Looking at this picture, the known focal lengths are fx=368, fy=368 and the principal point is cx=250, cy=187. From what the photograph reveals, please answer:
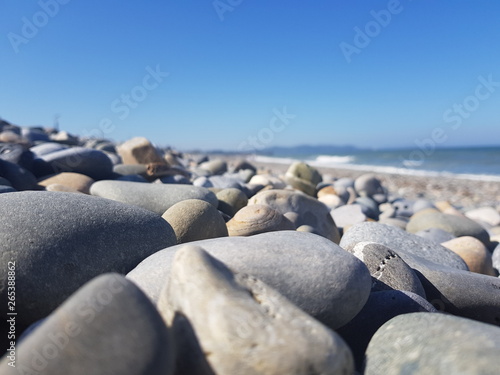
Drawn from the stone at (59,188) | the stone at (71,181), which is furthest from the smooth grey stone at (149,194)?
the stone at (71,181)

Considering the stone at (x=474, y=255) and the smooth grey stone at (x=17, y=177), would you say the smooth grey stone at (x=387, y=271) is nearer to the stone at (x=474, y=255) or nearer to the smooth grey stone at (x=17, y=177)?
the stone at (x=474, y=255)

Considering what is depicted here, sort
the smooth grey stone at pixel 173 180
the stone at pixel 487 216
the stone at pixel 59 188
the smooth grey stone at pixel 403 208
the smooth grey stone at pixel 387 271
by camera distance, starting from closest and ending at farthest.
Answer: the smooth grey stone at pixel 387 271
the stone at pixel 59 188
the smooth grey stone at pixel 173 180
the smooth grey stone at pixel 403 208
the stone at pixel 487 216

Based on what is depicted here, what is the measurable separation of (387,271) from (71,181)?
130 inches

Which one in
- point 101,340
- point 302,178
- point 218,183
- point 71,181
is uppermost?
point 101,340

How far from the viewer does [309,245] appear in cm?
188

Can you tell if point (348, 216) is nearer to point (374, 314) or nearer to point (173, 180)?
point (173, 180)

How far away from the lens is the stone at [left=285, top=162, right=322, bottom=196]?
6.79 metres

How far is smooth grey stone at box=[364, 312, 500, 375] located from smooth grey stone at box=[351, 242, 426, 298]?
53cm

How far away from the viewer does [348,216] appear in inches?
197

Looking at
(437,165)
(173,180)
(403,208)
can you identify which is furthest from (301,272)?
(437,165)

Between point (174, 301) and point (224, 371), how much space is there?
306mm

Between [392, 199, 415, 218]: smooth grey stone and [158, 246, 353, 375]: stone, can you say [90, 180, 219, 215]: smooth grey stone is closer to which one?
[158, 246, 353, 375]: stone

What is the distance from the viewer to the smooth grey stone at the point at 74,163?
173 inches

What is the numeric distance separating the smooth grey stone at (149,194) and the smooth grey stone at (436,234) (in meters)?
2.51
